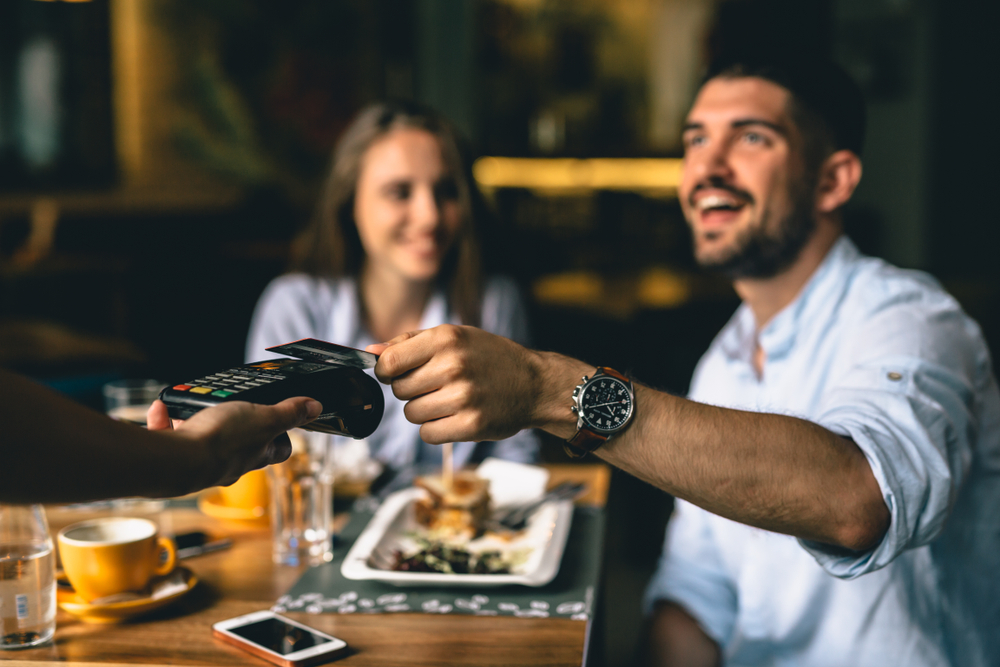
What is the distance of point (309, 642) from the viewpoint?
0.98 meters

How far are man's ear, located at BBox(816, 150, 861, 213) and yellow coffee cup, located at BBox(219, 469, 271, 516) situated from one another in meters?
1.08

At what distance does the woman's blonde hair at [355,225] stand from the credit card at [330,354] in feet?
4.47

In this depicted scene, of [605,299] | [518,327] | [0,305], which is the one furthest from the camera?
[0,305]

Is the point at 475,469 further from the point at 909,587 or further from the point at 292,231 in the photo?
the point at 292,231

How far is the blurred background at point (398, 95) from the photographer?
5051 millimetres

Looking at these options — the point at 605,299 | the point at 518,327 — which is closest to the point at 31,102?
the point at 605,299

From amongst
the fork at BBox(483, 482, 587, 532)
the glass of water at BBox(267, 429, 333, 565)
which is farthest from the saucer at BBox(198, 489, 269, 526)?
the fork at BBox(483, 482, 587, 532)

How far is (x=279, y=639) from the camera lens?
3.24 feet

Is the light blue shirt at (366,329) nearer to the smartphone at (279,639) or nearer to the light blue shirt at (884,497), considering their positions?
the light blue shirt at (884,497)

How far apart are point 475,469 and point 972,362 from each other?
3.14 ft

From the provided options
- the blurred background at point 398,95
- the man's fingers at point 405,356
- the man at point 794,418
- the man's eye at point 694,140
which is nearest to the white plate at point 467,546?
the man at point 794,418

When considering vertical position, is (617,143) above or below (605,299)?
above

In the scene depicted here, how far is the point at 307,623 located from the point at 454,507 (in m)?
0.39

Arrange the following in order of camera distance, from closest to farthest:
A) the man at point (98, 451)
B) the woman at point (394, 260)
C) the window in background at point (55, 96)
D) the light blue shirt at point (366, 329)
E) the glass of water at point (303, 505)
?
the man at point (98, 451) < the glass of water at point (303, 505) < the light blue shirt at point (366, 329) < the woman at point (394, 260) < the window in background at point (55, 96)
